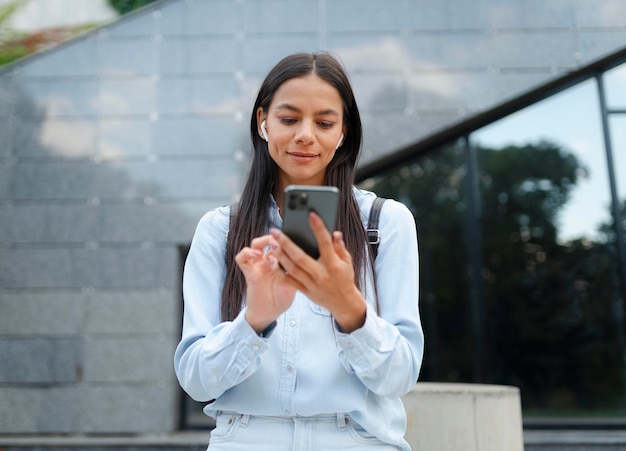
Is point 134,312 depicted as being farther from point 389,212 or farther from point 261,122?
point 389,212

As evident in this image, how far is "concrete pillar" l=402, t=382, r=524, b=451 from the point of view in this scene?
2639mm

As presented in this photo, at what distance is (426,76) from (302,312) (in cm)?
465

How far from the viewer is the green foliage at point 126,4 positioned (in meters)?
6.74

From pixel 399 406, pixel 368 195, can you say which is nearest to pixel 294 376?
pixel 399 406

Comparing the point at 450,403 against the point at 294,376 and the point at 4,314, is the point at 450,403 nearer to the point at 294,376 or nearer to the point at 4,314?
the point at 294,376

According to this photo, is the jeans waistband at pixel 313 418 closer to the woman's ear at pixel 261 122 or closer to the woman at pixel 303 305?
the woman at pixel 303 305

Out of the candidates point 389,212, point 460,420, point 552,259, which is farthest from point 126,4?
point 389,212

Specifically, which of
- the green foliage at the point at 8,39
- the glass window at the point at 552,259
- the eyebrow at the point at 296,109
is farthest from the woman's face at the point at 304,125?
the green foliage at the point at 8,39

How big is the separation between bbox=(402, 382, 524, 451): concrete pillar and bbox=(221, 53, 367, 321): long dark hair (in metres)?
1.53

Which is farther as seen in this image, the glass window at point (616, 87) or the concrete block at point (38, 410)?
the glass window at point (616, 87)

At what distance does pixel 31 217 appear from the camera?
5.38m

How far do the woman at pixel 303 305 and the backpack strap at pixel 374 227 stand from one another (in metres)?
0.02

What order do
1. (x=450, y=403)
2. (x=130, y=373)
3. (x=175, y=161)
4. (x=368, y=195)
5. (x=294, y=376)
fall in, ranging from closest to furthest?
(x=294, y=376) → (x=368, y=195) → (x=450, y=403) → (x=130, y=373) → (x=175, y=161)

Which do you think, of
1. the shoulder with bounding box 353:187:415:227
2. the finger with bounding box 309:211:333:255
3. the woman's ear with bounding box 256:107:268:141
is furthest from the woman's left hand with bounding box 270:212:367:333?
the woman's ear with bounding box 256:107:268:141
